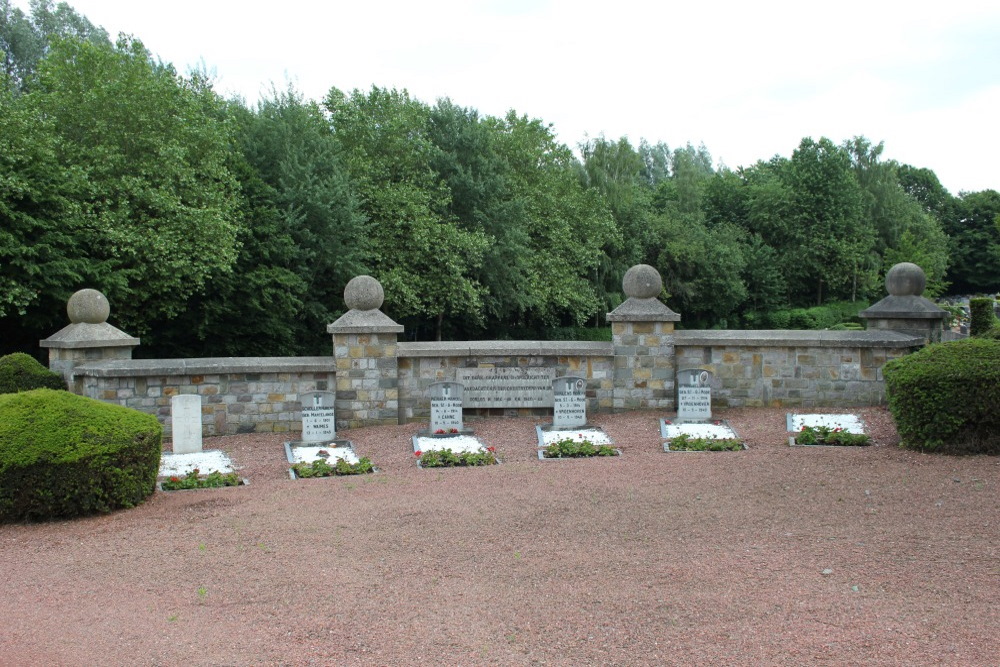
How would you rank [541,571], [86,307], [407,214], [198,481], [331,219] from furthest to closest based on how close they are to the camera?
[407,214], [331,219], [86,307], [198,481], [541,571]

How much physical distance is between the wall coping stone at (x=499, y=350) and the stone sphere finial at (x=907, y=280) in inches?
159

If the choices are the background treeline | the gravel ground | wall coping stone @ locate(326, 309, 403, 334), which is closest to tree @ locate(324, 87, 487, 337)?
the background treeline

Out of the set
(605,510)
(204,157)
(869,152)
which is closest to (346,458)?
(605,510)

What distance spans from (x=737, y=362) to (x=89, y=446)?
26.2ft

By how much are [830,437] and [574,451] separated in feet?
9.27

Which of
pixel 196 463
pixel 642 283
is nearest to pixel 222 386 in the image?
pixel 196 463

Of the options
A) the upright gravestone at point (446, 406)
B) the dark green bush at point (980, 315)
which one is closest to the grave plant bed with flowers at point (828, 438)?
the upright gravestone at point (446, 406)

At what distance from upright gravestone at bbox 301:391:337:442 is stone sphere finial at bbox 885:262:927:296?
25.3ft

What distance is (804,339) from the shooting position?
10953 millimetres

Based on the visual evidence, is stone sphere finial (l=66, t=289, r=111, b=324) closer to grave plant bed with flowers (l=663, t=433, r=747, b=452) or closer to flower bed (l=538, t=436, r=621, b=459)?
flower bed (l=538, t=436, r=621, b=459)

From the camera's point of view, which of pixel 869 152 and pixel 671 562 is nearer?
pixel 671 562

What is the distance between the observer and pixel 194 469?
8617 mm

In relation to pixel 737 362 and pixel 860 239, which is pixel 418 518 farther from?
pixel 860 239

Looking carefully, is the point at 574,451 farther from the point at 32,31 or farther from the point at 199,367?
the point at 32,31
